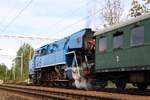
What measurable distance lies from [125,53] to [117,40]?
1.03 meters

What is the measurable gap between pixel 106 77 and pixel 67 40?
6984mm

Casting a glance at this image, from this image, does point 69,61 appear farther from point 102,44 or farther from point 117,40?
point 117,40

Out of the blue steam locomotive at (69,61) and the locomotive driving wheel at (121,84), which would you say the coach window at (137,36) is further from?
the blue steam locomotive at (69,61)

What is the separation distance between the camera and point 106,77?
20000mm

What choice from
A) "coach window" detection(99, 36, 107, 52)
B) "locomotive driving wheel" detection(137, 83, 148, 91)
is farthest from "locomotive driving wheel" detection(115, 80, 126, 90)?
"coach window" detection(99, 36, 107, 52)

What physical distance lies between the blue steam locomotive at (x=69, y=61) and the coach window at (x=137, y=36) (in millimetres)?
5614

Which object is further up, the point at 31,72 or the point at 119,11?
the point at 119,11

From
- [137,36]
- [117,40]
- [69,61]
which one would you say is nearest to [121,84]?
[117,40]

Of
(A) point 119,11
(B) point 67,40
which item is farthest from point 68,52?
(A) point 119,11

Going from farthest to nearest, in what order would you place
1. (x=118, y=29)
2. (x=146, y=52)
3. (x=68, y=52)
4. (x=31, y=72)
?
1. (x=31, y=72)
2. (x=68, y=52)
3. (x=118, y=29)
4. (x=146, y=52)

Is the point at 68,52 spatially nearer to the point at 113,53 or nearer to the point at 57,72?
the point at 57,72

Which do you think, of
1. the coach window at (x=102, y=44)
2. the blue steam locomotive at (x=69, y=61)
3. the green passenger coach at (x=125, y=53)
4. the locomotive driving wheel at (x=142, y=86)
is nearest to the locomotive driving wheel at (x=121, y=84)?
the green passenger coach at (x=125, y=53)

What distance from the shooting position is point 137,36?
16031 millimetres

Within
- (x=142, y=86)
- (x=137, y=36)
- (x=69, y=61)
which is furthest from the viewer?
(x=69, y=61)
